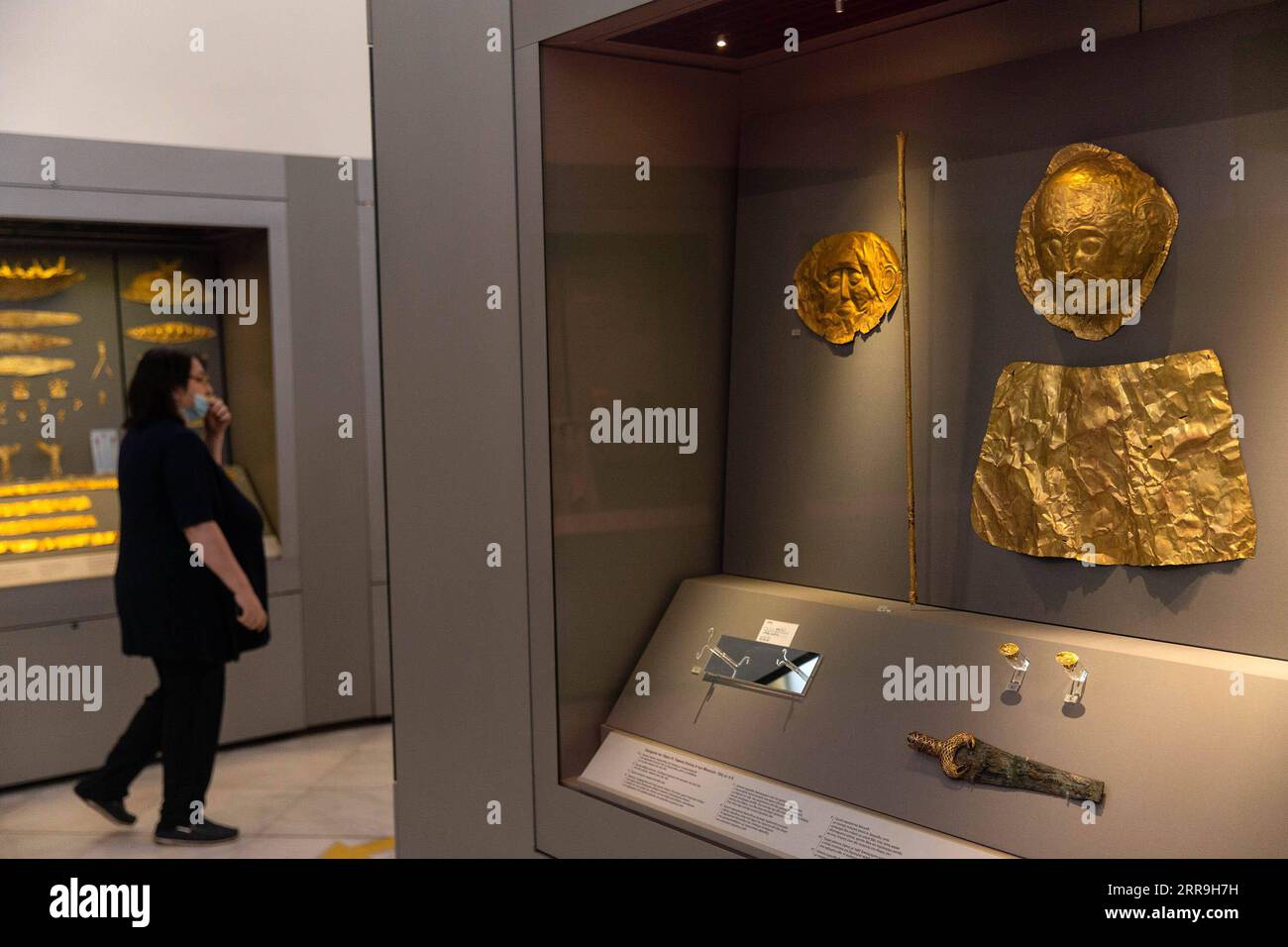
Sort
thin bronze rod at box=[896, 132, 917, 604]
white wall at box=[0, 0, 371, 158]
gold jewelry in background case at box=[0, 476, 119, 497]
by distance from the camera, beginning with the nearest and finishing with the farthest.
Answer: thin bronze rod at box=[896, 132, 917, 604], gold jewelry in background case at box=[0, 476, 119, 497], white wall at box=[0, 0, 371, 158]

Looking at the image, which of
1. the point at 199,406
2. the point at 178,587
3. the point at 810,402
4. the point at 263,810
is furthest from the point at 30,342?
the point at 810,402

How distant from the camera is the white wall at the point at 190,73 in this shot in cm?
628

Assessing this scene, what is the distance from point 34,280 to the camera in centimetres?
540

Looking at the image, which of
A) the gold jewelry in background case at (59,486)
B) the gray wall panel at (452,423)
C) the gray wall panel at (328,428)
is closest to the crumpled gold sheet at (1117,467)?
the gray wall panel at (452,423)

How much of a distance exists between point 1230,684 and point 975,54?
127 centimetres

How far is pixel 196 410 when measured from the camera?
452cm

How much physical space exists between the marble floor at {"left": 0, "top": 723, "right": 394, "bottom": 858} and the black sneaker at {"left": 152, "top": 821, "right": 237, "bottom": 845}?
1.1 inches

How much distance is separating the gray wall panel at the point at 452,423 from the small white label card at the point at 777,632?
0.53m

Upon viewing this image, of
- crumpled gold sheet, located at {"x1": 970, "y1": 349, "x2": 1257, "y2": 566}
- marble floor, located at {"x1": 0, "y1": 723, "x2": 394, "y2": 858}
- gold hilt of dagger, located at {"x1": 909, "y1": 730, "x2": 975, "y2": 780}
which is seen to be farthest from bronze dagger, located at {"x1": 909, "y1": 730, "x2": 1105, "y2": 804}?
marble floor, located at {"x1": 0, "y1": 723, "x2": 394, "y2": 858}

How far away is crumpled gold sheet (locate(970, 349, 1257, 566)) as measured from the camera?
2.05 meters

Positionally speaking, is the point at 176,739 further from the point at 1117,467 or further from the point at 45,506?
the point at 1117,467

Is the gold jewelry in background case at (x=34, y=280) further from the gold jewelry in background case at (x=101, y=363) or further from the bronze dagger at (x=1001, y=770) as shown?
the bronze dagger at (x=1001, y=770)

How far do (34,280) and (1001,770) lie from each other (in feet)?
15.8

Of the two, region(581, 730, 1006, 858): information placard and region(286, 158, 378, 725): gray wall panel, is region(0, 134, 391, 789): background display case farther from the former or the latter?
region(581, 730, 1006, 858): information placard
